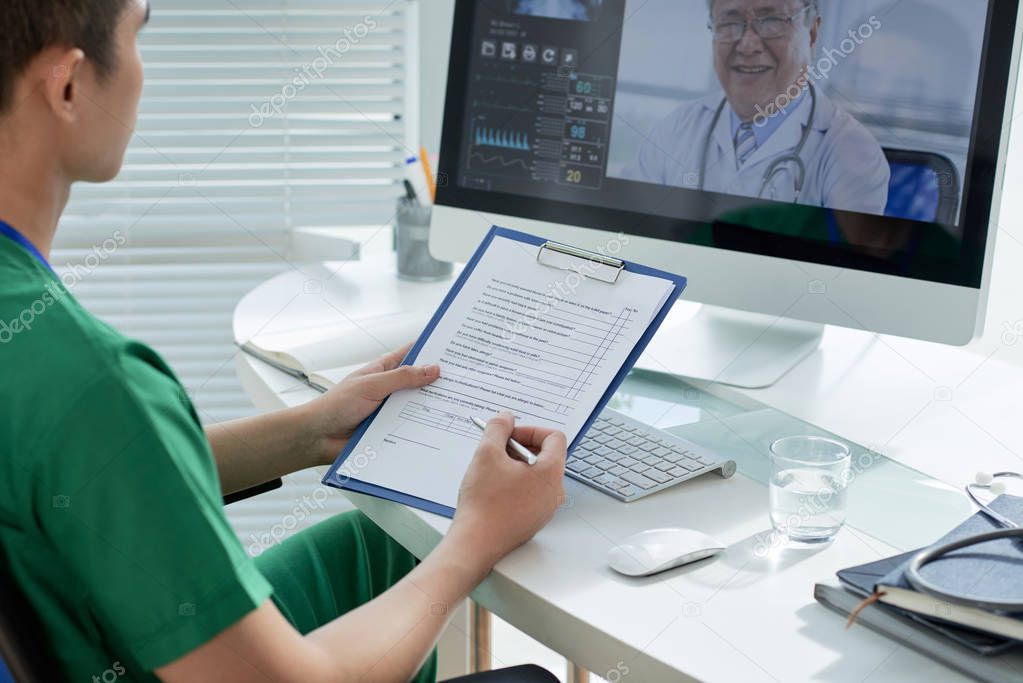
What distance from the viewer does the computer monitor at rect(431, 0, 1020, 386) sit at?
44.9 inches

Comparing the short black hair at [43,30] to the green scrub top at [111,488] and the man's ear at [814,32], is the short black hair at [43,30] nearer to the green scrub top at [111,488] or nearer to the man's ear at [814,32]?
the green scrub top at [111,488]

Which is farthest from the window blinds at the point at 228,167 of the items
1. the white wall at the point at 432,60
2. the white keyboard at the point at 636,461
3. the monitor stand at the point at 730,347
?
the white keyboard at the point at 636,461

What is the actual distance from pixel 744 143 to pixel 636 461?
1.36ft

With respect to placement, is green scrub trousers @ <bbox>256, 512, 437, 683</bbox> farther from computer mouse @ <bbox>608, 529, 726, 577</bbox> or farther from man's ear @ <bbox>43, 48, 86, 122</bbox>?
man's ear @ <bbox>43, 48, 86, 122</bbox>

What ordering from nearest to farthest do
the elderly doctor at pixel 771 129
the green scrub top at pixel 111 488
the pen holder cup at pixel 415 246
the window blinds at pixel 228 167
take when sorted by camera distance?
the green scrub top at pixel 111 488 → the elderly doctor at pixel 771 129 → the pen holder cup at pixel 415 246 → the window blinds at pixel 228 167

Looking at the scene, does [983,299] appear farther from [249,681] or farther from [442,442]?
[249,681]

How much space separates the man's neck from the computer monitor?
0.67 m

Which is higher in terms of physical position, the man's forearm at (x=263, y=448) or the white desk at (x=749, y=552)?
the white desk at (x=749, y=552)

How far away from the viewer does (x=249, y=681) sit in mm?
724

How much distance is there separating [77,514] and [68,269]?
151cm

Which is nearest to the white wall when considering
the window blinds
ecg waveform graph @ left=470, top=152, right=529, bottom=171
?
the window blinds

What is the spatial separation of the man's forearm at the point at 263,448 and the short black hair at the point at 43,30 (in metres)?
0.44

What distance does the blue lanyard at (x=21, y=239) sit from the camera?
775 millimetres

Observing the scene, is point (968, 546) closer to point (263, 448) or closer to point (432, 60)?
point (263, 448)
